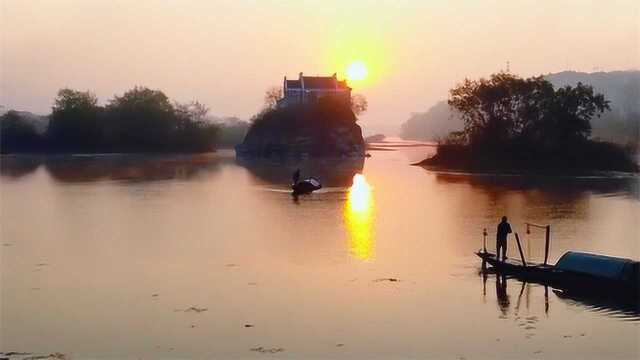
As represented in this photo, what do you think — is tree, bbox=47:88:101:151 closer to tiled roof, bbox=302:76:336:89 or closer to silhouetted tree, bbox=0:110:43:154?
silhouetted tree, bbox=0:110:43:154

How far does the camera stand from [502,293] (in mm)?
17125

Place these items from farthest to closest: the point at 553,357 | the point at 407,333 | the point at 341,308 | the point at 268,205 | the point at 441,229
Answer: the point at 268,205 < the point at 441,229 < the point at 341,308 < the point at 407,333 < the point at 553,357

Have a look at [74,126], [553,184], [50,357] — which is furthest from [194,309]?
[74,126]

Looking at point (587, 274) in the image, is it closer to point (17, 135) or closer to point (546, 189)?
point (546, 189)

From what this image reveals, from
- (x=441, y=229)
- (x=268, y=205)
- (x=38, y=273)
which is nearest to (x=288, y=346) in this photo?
(x=38, y=273)

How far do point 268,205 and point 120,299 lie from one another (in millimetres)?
20367

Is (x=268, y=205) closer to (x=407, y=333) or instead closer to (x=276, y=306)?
(x=276, y=306)

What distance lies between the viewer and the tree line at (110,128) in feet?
368

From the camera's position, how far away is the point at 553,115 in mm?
60688

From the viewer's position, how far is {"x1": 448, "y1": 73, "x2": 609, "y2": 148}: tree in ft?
198

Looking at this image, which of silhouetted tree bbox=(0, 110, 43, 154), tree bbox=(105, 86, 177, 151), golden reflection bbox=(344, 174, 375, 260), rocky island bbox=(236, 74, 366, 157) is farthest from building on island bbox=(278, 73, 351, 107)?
golden reflection bbox=(344, 174, 375, 260)

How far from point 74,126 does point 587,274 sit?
10567 cm

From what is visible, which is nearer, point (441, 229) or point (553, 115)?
point (441, 229)

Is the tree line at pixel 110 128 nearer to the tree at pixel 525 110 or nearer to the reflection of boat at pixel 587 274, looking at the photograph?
the tree at pixel 525 110
